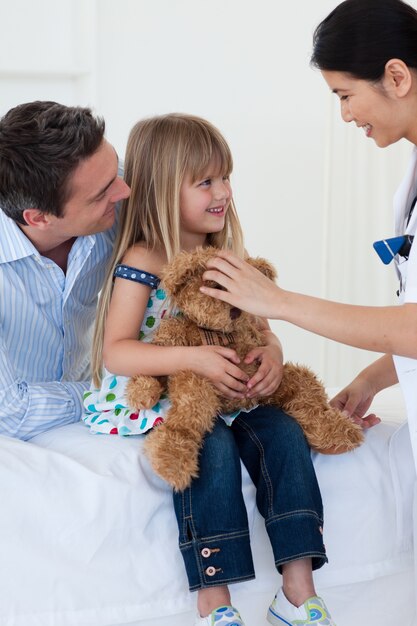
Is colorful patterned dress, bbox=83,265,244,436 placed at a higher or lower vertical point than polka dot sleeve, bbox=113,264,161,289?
lower

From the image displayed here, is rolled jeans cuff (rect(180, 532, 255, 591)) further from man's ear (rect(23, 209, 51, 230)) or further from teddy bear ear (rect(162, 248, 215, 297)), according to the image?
man's ear (rect(23, 209, 51, 230))

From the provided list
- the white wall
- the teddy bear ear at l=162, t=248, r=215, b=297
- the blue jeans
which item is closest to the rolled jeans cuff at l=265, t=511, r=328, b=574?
the blue jeans

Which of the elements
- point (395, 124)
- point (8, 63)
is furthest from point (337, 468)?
point (8, 63)

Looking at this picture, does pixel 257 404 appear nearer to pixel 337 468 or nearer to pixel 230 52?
pixel 337 468

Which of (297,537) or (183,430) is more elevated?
(183,430)

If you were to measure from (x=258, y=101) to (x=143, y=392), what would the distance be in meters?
2.58

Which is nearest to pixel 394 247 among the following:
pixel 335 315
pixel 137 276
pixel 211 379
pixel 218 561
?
pixel 335 315

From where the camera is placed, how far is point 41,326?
6.07ft

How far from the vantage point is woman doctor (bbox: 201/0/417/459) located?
1.44 meters

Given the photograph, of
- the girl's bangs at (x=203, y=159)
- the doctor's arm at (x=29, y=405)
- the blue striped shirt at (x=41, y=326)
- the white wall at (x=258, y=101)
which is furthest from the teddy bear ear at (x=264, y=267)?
the white wall at (x=258, y=101)

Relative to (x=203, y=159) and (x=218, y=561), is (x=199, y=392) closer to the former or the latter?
(x=218, y=561)

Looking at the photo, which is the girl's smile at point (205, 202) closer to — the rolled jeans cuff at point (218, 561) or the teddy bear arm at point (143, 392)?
the teddy bear arm at point (143, 392)

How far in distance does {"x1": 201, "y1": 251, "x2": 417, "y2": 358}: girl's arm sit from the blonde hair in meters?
0.30

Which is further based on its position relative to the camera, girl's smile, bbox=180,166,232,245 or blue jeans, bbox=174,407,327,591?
girl's smile, bbox=180,166,232,245
